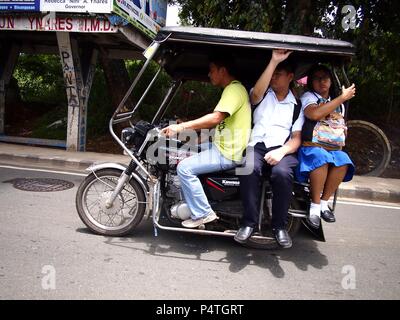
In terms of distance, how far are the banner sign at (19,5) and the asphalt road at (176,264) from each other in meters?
4.93

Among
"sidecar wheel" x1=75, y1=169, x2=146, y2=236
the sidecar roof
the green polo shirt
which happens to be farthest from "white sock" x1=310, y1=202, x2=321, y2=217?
"sidecar wheel" x1=75, y1=169, x2=146, y2=236

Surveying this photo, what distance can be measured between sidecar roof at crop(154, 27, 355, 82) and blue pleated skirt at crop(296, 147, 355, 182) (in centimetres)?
86

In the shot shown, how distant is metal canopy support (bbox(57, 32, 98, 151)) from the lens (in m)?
8.60

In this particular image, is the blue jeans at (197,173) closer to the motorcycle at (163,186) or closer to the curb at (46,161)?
the motorcycle at (163,186)

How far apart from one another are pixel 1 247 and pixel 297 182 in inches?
110

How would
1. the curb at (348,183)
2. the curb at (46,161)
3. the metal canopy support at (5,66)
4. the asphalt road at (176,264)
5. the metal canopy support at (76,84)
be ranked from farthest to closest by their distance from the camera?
1. the metal canopy support at (5,66)
2. the metal canopy support at (76,84)
3. the curb at (46,161)
4. the curb at (348,183)
5. the asphalt road at (176,264)

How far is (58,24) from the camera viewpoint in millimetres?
7914

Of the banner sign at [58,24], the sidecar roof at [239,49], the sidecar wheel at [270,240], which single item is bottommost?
the sidecar wheel at [270,240]

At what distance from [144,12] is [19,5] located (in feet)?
8.69

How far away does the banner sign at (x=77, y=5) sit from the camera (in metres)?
7.43

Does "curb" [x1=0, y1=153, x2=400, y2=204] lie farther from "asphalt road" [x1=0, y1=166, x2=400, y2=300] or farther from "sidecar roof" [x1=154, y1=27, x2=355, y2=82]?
"sidecar roof" [x1=154, y1=27, x2=355, y2=82]

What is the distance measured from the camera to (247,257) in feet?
12.0

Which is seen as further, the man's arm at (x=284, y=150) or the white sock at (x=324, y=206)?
the white sock at (x=324, y=206)

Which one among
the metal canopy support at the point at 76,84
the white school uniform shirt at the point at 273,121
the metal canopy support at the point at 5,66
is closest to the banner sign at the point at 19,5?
the metal canopy support at the point at 76,84
